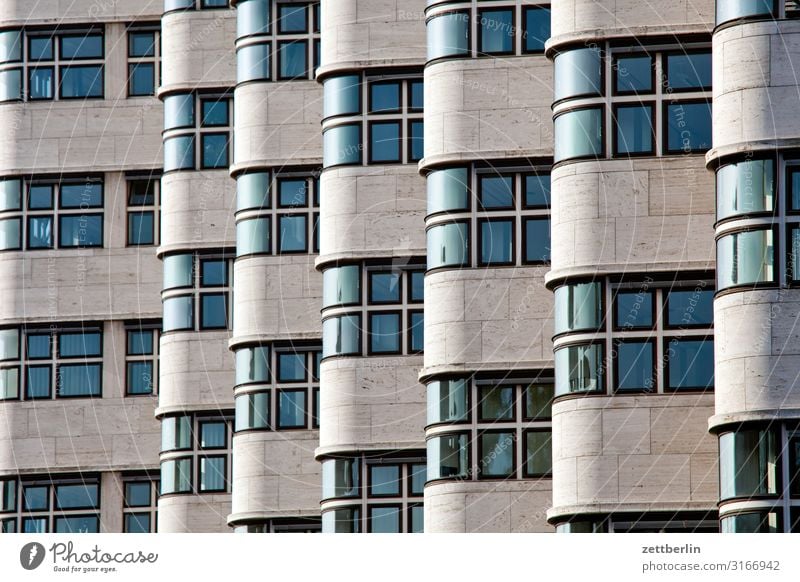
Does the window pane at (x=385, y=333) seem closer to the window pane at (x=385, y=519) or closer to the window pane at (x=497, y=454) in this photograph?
the window pane at (x=385, y=519)

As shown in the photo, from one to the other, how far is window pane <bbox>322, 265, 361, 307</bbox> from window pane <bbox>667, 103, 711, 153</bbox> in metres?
11.3

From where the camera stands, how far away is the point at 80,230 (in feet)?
278

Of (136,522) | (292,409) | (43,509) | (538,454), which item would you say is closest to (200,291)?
(292,409)

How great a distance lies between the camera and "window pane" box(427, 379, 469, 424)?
6762cm

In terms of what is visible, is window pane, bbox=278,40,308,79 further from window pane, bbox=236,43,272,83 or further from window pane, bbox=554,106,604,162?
window pane, bbox=554,106,604,162

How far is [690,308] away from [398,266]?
37.2 feet

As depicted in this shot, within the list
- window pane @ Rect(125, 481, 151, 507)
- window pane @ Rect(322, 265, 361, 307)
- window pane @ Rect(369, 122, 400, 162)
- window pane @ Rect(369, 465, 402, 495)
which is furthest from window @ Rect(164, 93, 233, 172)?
window pane @ Rect(369, 465, 402, 495)

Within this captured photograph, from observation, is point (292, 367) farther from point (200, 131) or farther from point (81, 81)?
point (81, 81)

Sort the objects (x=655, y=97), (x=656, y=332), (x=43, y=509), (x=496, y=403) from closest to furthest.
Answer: (x=656, y=332)
(x=655, y=97)
(x=496, y=403)
(x=43, y=509)

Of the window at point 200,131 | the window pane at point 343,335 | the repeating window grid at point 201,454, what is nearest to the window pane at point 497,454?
the window pane at point 343,335

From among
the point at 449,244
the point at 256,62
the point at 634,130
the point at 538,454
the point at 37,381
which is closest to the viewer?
the point at 634,130

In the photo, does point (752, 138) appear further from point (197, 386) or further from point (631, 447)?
point (197, 386)

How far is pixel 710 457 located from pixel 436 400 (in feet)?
26.8

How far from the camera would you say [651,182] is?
208 ft
